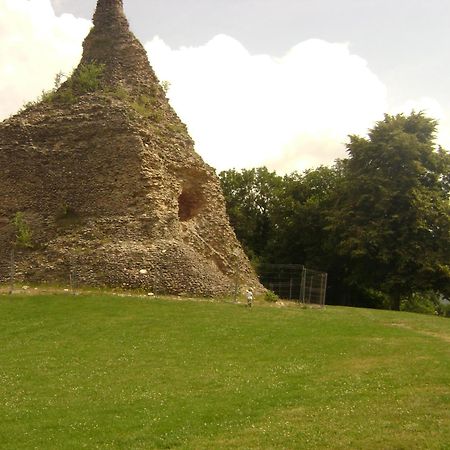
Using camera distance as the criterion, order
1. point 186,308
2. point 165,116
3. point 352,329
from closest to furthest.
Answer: point 352,329 < point 186,308 < point 165,116

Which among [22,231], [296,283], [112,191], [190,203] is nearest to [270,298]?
[296,283]

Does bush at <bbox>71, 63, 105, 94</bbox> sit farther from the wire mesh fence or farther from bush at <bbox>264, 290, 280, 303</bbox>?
bush at <bbox>264, 290, 280, 303</bbox>

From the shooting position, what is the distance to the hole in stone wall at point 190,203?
3459 centimetres

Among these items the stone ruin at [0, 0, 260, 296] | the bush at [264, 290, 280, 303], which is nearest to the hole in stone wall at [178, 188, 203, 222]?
the stone ruin at [0, 0, 260, 296]

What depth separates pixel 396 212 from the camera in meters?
38.5

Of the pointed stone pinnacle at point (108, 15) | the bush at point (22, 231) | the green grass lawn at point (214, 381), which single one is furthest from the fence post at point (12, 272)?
the pointed stone pinnacle at point (108, 15)

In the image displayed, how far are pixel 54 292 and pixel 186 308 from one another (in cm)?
629

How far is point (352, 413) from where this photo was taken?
10977mm

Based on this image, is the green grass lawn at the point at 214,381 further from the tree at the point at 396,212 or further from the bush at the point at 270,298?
the tree at the point at 396,212

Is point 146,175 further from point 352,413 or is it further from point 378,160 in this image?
point 352,413

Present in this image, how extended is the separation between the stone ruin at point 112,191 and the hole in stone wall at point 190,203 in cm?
7

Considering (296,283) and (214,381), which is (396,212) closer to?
(296,283)

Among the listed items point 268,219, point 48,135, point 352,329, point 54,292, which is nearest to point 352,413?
point 352,329

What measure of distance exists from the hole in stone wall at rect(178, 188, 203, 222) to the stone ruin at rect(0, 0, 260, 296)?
67mm
